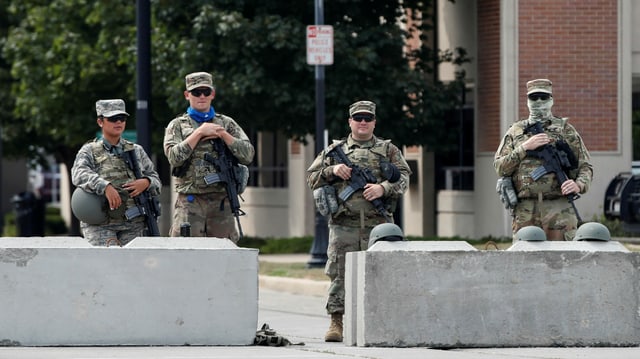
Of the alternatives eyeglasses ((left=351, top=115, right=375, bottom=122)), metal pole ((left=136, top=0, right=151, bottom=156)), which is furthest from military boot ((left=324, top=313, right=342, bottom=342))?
metal pole ((left=136, top=0, right=151, bottom=156))

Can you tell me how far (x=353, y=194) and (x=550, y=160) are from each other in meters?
1.63

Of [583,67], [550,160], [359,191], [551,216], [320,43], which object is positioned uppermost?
[320,43]

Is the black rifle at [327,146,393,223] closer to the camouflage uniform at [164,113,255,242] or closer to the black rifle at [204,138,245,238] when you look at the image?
the camouflage uniform at [164,113,255,242]

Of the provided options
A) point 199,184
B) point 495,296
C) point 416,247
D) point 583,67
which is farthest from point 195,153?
point 583,67

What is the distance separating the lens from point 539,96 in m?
12.6

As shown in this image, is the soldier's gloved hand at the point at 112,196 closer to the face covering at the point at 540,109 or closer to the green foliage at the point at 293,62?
the face covering at the point at 540,109

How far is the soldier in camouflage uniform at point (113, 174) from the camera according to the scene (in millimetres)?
12195

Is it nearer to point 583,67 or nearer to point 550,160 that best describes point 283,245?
point 583,67

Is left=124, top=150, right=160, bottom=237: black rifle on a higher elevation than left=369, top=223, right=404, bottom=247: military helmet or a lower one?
higher

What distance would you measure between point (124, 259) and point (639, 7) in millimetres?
15552

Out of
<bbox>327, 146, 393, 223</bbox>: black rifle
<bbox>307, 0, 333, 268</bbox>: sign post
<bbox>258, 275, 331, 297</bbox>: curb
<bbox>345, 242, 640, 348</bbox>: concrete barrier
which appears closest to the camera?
<bbox>345, 242, 640, 348</bbox>: concrete barrier

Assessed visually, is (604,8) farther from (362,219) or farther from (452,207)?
(362,219)

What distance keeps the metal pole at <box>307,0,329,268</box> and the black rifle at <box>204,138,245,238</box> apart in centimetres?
861

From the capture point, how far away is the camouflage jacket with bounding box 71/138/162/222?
479 inches
